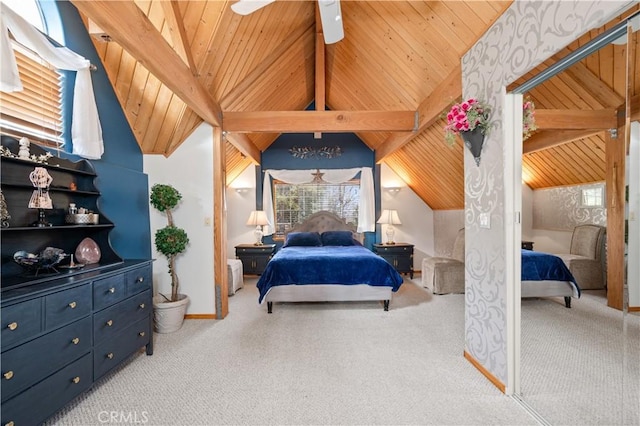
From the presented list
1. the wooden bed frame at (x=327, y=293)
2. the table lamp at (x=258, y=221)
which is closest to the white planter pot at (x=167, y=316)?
the wooden bed frame at (x=327, y=293)

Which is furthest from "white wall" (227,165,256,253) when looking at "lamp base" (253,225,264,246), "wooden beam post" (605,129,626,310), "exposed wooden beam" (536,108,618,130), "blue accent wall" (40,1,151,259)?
"wooden beam post" (605,129,626,310)

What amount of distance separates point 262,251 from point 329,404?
356cm

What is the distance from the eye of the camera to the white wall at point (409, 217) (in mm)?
5801

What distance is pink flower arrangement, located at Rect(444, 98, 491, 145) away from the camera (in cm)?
195

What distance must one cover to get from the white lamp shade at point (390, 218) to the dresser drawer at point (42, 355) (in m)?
4.52

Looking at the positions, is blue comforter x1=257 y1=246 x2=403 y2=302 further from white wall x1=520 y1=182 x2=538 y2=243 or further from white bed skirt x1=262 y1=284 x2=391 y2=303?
white wall x1=520 y1=182 x2=538 y2=243

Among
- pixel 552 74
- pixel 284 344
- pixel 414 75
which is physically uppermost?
pixel 414 75

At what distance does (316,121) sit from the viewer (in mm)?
3441

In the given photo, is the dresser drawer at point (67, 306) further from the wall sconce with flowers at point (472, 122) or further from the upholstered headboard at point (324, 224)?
the upholstered headboard at point (324, 224)

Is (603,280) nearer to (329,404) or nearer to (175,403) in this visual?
(329,404)

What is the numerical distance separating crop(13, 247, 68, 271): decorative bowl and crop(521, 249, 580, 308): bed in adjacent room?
9.82 feet

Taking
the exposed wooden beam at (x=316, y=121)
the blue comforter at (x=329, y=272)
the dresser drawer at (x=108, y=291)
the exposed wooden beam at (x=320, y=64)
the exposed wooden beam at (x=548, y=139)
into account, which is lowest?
the blue comforter at (x=329, y=272)

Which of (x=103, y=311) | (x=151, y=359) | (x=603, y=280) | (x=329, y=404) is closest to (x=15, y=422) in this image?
(x=103, y=311)

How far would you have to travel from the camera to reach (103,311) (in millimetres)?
1894
